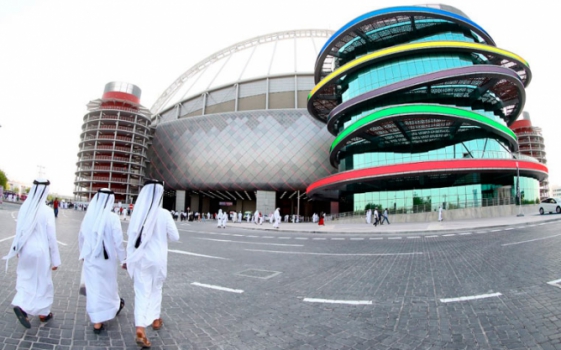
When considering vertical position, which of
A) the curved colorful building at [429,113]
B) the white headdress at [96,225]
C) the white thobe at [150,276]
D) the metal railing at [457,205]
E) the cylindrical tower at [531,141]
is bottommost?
the white thobe at [150,276]

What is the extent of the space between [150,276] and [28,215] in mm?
2223

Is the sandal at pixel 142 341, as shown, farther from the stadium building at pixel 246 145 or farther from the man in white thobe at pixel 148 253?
the stadium building at pixel 246 145

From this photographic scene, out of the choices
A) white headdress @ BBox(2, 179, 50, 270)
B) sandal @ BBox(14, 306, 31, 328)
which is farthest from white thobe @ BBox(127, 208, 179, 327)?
white headdress @ BBox(2, 179, 50, 270)

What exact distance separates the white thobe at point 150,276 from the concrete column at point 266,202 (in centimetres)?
5060

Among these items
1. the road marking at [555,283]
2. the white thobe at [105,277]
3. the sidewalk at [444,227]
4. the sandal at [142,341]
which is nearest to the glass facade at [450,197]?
the sidewalk at [444,227]

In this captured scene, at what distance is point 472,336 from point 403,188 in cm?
3323

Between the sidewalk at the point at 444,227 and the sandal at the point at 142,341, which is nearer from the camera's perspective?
the sandal at the point at 142,341

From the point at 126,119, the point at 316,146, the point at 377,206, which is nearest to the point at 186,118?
the point at 126,119

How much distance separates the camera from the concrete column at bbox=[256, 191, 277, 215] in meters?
54.6

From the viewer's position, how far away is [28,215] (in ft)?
14.3

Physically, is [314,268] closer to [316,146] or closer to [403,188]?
[403,188]

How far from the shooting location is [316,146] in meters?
53.7

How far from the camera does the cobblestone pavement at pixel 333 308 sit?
345cm

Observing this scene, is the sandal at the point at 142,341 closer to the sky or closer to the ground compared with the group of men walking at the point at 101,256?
closer to the ground
